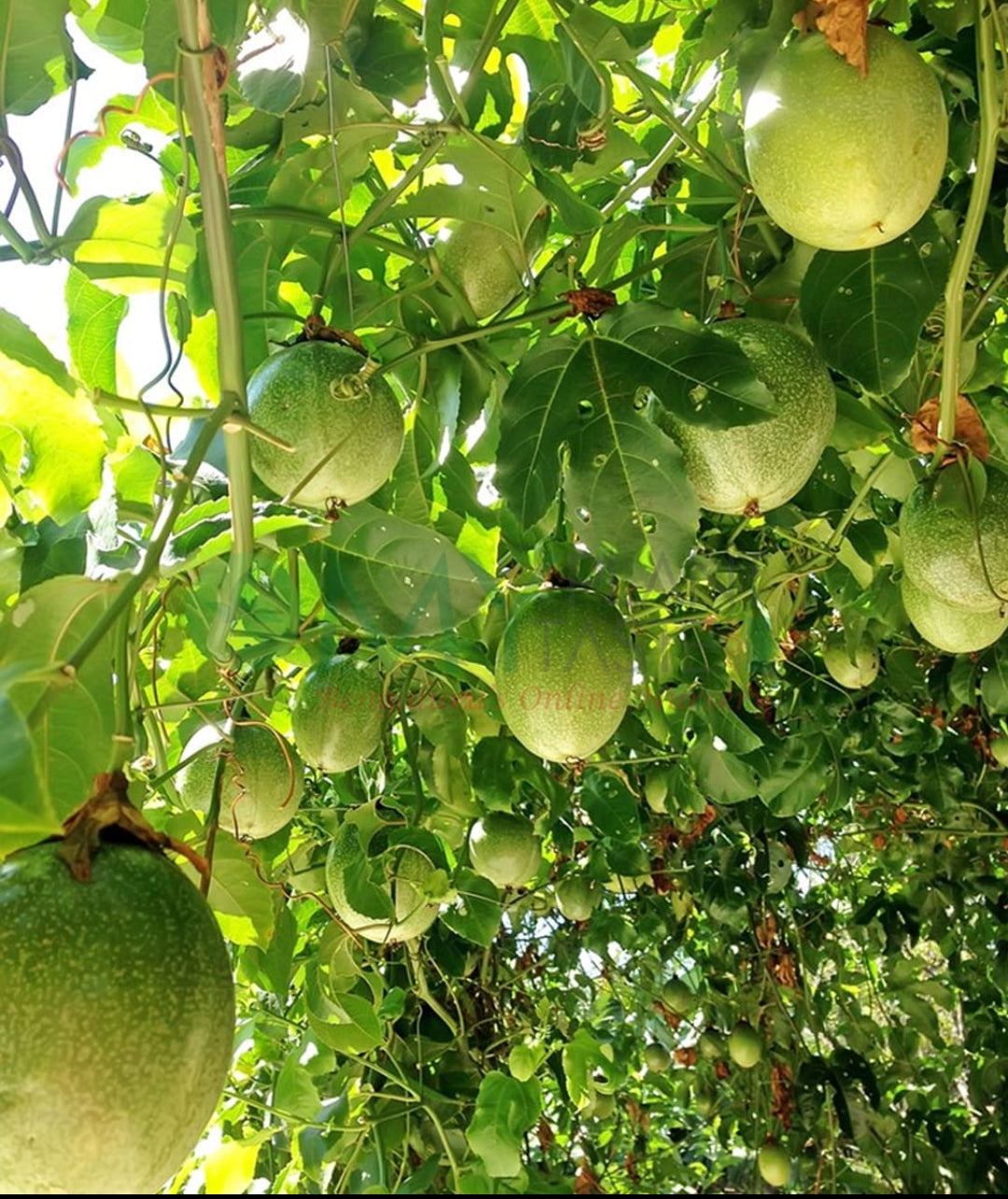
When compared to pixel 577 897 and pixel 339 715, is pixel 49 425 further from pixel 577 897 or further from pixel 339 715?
pixel 577 897

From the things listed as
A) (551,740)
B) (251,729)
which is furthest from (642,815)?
(551,740)

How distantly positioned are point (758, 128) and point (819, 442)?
0.40 metres

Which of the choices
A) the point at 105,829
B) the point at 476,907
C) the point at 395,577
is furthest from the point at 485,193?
the point at 476,907

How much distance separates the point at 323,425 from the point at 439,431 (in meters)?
0.47

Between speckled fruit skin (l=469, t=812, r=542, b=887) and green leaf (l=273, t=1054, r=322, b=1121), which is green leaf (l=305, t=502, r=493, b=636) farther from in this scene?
green leaf (l=273, t=1054, r=322, b=1121)

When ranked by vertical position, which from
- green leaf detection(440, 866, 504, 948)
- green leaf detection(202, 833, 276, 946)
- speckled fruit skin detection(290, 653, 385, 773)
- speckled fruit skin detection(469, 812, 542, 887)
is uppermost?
green leaf detection(202, 833, 276, 946)

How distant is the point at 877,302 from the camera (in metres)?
1.49

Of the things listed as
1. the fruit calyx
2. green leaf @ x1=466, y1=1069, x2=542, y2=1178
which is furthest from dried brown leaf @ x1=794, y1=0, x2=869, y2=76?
green leaf @ x1=466, y1=1069, x2=542, y2=1178

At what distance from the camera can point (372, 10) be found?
155 centimetres

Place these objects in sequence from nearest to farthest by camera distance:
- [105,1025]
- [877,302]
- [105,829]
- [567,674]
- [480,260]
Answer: [105,1025]
[105,829]
[877,302]
[567,674]
[480,260]

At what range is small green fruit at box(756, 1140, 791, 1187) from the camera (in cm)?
432

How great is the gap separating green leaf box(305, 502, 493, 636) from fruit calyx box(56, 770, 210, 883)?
705 mm

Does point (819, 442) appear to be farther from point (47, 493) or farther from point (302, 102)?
point (47, 493)

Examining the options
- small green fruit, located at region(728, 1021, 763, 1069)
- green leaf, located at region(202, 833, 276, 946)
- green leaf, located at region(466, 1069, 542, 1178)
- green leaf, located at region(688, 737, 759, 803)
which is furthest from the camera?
small green fruit, located at region(728, 1021, 763, 1069)
